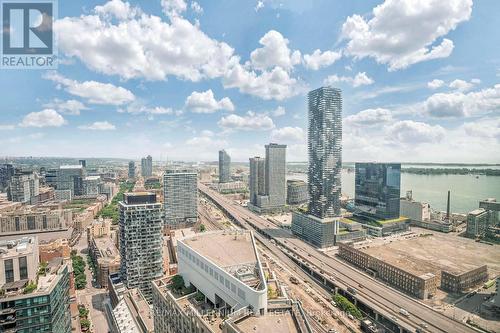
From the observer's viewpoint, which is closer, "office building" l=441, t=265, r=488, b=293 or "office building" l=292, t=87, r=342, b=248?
"office building" l=441, t=265, r=488, b=293

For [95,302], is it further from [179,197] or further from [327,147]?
[327,147]

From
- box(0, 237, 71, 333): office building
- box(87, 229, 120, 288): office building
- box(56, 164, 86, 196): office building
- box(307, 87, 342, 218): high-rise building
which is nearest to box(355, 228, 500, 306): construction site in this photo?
box(307, 87, 342, 218): high-rise building

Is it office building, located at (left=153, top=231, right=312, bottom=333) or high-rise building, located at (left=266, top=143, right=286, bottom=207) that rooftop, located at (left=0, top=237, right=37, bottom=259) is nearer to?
office building, located at (left=153, top=231, right=312, bottom=333)

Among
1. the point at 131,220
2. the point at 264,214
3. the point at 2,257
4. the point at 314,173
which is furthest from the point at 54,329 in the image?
the point at 264,214

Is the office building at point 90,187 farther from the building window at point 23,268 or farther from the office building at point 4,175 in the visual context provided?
the building window at point 23,268

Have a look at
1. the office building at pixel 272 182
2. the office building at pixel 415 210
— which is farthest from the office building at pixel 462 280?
the office building at pixel 272 182

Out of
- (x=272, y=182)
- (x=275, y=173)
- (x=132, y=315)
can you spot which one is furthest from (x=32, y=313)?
(x=275, y=173)
